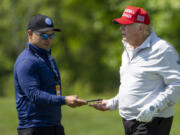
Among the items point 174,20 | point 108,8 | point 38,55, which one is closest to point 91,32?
point 108,8

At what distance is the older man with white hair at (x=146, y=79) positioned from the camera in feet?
13.6

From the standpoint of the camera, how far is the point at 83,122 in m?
13.0

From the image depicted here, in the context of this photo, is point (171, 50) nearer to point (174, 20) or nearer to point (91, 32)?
point (174, 20)

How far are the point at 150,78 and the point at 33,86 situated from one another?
1175mm

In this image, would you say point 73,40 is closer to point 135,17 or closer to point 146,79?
point 135,17

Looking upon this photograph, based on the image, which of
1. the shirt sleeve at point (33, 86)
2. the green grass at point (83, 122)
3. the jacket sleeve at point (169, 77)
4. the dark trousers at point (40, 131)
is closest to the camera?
the jacket sleeve at point (169, 77)

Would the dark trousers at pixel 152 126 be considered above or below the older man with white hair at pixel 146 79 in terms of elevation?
below

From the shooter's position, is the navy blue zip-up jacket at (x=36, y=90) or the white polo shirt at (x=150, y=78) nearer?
Answer: the white polo shirt at (x=150, y=78)

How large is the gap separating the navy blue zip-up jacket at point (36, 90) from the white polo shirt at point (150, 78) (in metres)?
0.69

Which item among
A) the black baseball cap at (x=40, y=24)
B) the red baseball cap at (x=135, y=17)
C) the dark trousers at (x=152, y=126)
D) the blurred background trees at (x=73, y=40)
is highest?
the red baseball cap at (x=135, y=17)

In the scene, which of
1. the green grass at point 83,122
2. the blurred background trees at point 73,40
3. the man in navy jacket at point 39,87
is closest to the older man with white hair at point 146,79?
the man in navy jacket at point 39,87

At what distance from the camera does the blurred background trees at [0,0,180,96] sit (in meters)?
23.3

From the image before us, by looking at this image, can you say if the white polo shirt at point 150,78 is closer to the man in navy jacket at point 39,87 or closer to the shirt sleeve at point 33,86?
the man in navy jacket at point 39,87

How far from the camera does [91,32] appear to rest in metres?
34.0
